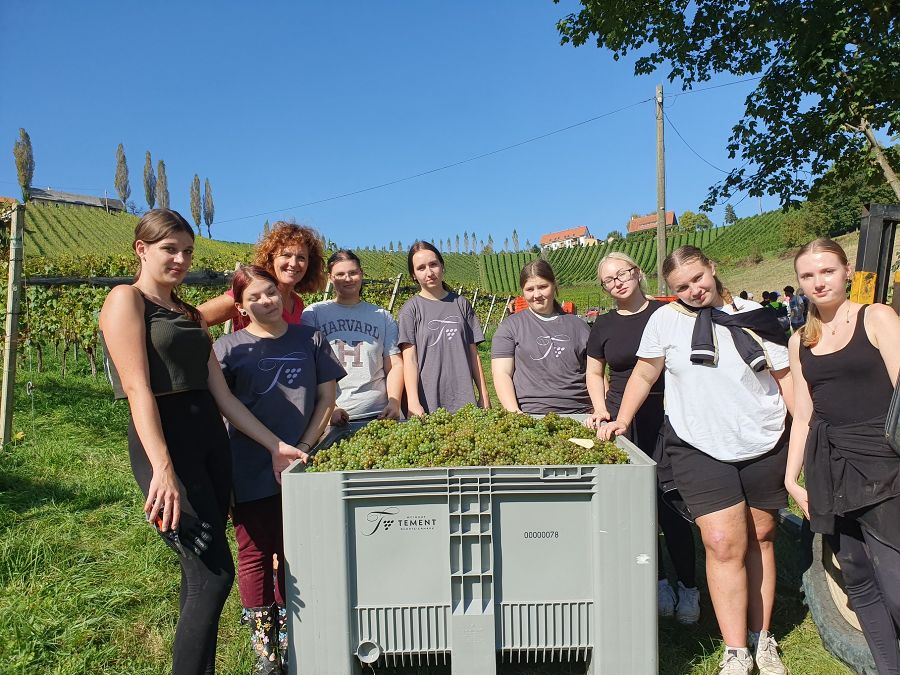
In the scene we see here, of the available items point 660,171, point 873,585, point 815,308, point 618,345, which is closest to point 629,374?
point 618,345

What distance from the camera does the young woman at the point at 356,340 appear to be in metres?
3.12

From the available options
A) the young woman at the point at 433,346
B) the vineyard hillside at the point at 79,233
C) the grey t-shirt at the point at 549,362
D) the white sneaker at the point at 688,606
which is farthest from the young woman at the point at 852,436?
the vineyard hillside at the point at 79,233

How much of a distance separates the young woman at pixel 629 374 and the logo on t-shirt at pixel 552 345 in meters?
0.14

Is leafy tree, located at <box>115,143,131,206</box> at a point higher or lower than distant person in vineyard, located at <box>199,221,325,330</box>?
higher

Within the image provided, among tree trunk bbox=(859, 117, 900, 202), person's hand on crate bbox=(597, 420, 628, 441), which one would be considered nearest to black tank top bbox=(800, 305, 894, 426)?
person's hand on crate bbox=(597, 420, 628, 441)

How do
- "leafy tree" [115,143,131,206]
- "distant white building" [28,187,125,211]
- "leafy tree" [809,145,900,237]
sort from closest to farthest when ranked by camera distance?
1. "leafy tree" [809,145,900,237]
2. "distant white building" [28,187,125,211]
3. "leafy tree" [115,143,131,206]

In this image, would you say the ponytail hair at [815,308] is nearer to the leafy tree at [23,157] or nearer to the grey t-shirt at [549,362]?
the grey t-shirt at [549,362]

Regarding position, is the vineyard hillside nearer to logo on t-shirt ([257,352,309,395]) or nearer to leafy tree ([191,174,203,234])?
logo on t-shirt ([257,352,309,395])

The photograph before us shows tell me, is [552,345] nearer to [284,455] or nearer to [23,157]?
[284,455]

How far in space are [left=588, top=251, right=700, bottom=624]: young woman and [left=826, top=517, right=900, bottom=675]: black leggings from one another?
32.9 inches

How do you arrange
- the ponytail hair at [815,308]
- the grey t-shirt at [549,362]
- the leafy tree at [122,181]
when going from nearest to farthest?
the ponytail hair at [815,308] < the grey t-shirt at [549,362] < the leafy tree at [122,181]

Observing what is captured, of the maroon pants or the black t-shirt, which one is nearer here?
the maroon pants

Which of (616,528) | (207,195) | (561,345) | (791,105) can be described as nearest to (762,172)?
(791,105)

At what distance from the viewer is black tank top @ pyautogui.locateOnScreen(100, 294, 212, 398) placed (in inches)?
78.5
